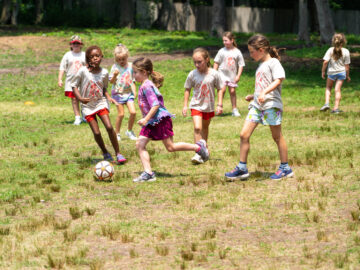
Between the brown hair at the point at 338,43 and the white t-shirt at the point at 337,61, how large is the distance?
0.35 ft

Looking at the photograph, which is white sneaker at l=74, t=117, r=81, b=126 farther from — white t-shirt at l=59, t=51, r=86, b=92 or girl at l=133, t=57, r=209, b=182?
girl at l=133, t=57, r=209, b=182

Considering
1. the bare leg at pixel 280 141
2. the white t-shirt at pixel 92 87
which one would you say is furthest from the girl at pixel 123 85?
the bare leg at pixel 280 141

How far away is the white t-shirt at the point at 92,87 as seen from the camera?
10039 millimetres

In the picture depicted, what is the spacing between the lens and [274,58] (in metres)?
8.61

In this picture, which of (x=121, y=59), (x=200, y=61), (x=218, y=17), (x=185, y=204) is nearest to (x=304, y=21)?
(x=218, y=17)

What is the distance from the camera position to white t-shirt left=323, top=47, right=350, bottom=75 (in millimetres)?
14641

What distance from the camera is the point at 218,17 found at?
112 ft

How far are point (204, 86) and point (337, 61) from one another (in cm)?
596

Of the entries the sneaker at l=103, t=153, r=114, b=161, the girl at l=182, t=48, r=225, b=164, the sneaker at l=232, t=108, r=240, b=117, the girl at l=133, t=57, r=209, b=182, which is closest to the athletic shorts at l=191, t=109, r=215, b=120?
the girl at l=182, t=48, r=225, b=164

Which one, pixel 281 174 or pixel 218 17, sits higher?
pixel 218 17

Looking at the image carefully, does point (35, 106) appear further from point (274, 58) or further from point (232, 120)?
point (274, 58)

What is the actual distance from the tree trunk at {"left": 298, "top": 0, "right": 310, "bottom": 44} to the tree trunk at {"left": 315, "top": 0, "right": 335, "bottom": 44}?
9.41ft

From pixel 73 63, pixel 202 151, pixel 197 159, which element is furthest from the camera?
pixel 73 63

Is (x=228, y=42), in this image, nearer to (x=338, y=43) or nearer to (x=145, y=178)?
(x=338, y=43)
